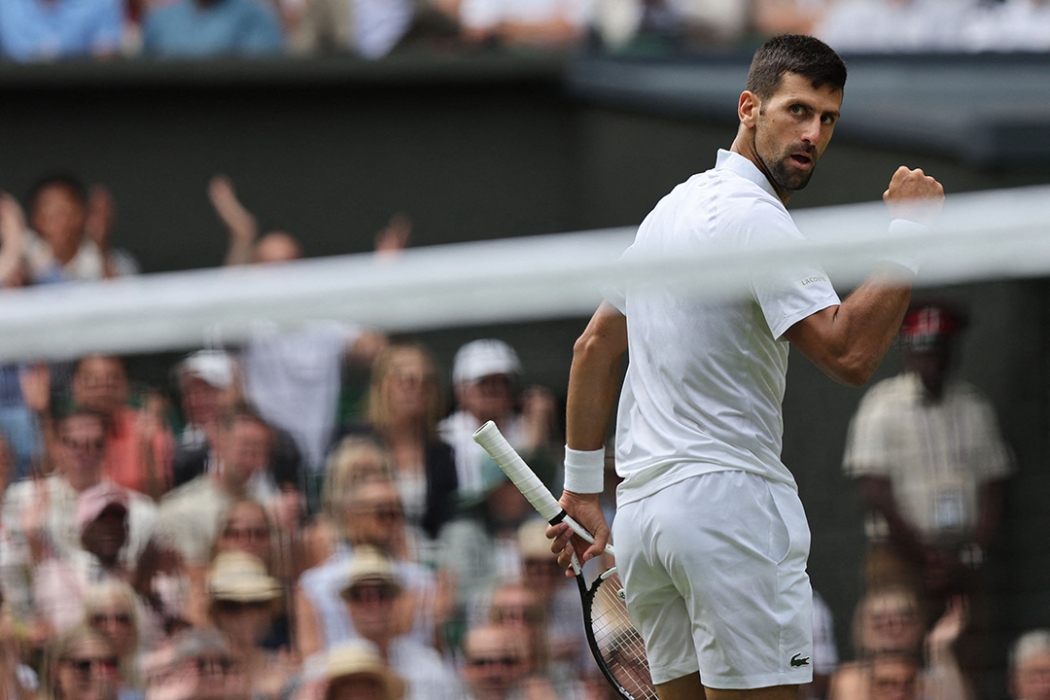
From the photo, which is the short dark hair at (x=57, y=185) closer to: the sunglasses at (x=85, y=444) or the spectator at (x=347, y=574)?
the sunglasses at (x=85, y=444)

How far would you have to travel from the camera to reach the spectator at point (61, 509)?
2.80 meters

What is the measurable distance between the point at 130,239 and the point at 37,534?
6.62 metres

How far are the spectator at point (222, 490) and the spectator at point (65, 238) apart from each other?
5.33m

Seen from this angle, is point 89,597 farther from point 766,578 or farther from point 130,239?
point 130,239

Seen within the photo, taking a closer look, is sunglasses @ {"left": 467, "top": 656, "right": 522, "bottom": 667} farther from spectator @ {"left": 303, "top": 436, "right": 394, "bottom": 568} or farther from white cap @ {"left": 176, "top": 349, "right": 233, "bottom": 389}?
white cap @ {"left": 176, "top": 349, "right": 233, "bottom": 389}

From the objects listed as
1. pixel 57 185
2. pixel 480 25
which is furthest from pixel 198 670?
pixel 480 25

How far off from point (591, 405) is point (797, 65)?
32.2 inches

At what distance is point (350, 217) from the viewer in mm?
9484

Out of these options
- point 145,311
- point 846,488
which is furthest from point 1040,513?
point 145,311

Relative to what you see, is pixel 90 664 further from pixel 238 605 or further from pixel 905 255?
pixel 905 255

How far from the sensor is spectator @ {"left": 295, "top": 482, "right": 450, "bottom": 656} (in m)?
2.83

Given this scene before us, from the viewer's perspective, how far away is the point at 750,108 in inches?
125

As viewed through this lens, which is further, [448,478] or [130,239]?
[130,239]

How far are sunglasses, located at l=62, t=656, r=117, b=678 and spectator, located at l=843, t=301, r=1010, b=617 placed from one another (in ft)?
4.67
